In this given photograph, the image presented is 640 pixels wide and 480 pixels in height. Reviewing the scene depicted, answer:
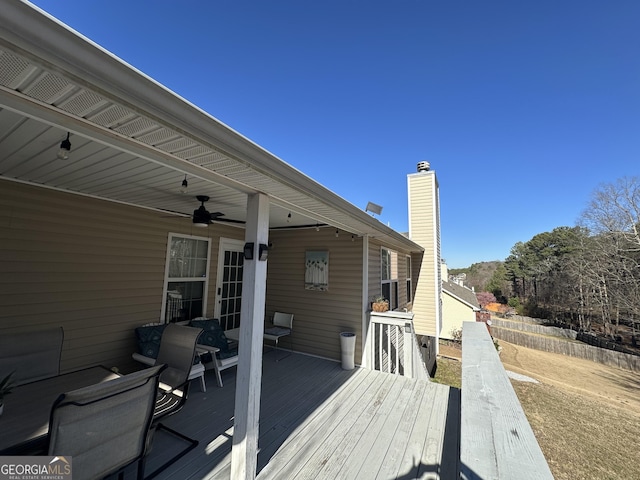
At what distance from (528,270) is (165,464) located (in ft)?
111

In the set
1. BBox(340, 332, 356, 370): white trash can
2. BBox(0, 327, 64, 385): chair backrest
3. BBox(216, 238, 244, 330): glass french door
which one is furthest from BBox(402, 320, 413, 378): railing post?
BBox(0, 327, 64, 385): chair backrest

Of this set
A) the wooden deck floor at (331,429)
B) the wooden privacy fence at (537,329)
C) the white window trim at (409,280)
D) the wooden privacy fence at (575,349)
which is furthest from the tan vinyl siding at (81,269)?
the wooden privacy fence at (537,329)

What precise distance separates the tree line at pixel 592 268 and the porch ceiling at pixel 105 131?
2301 centimetres

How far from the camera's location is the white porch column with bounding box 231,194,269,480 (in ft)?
6.63

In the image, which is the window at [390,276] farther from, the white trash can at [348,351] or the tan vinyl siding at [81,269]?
the tan vinyl siding at [81,269]

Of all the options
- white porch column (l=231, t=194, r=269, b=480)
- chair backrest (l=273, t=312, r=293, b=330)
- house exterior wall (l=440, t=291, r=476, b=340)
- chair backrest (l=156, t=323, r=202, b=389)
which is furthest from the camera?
house exterior wall (l=440, t=291, r=476, b=340)

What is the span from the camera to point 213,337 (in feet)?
13.3

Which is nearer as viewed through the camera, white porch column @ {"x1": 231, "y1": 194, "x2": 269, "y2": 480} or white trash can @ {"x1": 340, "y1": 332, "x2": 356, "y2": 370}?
white porch column @ {"x1": 231, "y1": 194, "x2": 269, "y2": 480}

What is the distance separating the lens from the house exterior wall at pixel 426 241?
8.93m

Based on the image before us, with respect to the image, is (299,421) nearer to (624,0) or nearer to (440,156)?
(624,0)

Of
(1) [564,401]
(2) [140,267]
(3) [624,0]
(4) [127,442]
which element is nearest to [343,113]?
(3) [624,0]

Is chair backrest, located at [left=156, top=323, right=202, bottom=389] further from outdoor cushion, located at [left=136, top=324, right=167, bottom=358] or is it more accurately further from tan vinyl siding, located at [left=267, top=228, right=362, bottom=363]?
tan vinyl siding, located at [left=267, top=228, right=362, bottom=363]

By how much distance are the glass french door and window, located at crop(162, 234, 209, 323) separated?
0.32 meters

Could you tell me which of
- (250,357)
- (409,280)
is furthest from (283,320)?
(409,280)
